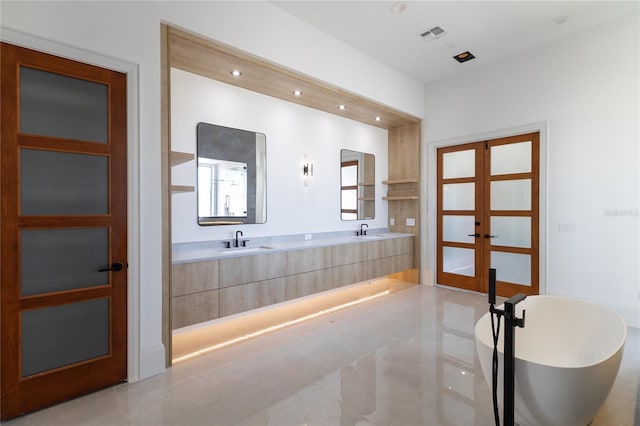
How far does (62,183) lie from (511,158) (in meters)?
5.23

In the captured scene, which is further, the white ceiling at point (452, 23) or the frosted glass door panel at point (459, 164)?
the frosted glass door panel at point (459, 164)

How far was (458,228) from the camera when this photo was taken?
526 cm

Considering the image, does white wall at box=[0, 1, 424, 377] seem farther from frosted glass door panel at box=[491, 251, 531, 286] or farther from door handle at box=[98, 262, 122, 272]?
frosted glass door panel at box=[491, 251, 531, 286]

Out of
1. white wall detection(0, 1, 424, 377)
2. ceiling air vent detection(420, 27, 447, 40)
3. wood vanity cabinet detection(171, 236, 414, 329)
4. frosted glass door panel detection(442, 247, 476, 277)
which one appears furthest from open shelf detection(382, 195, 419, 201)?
white wall detection(0, 1, 424, 377)

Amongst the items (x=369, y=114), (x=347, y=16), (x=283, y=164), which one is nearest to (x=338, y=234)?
(x=283, y=164)

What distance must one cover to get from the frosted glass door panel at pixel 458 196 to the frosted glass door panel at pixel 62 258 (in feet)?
15.9

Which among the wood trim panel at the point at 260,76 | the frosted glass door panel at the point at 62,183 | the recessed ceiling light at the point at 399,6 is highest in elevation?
the recessed ceiling light at the point at 399,6

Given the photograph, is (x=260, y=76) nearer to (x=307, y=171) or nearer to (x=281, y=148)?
(x=281, y=148)

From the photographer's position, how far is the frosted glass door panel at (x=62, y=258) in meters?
2.10

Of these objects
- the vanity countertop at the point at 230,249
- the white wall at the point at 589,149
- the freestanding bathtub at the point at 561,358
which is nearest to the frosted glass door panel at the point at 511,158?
the white wall at the point at 589,149

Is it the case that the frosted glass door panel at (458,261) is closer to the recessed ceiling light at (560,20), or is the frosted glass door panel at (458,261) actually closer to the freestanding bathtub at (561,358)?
A: the freestanding bathtub at (561,358)

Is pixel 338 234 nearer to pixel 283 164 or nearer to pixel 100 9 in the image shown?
pixel 283 164

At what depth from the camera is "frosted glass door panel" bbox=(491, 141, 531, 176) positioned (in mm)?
4488

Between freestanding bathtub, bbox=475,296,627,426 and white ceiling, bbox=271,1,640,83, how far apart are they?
10.2 feet
